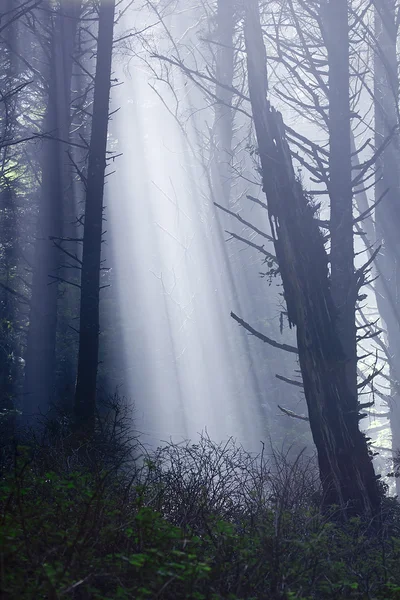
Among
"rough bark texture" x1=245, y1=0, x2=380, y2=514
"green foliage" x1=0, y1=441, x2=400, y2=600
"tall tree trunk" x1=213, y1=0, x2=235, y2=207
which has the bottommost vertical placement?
"green foliage" x1=0, y1=441, x2=400, y2=600

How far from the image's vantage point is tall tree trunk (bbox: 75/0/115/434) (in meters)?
10.8

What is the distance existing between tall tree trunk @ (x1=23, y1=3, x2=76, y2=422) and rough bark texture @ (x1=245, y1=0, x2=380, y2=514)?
28.5 ft

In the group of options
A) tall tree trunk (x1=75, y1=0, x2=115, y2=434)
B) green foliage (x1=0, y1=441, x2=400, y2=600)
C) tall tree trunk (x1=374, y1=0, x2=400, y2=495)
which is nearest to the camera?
green foliage (x1=0, y1=441, x2=400, y2=600)

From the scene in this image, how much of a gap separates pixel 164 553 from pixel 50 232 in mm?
13912

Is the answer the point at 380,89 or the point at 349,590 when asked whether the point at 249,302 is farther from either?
the point at 349,590

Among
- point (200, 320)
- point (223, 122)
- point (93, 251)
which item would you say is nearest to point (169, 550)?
point (93, 251)

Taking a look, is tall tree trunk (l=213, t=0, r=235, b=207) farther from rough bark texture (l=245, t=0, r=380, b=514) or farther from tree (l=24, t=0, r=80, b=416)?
rough bark texture (l=245, t=0, r=380, b=514)

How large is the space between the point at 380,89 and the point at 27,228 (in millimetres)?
11871

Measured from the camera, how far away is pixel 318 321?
7.84m

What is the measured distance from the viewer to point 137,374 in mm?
22125

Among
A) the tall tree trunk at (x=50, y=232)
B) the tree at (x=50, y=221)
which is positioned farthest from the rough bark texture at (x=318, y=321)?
the tall tree trunk at (x=50, y=232)

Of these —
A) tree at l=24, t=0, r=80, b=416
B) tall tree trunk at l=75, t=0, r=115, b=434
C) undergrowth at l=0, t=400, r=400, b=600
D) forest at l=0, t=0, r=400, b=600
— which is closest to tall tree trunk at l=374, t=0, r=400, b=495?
forest at l=0, t=0, r=400, b=600

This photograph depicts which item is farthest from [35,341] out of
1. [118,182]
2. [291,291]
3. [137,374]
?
[118,182]

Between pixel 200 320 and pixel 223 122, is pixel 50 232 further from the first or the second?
pixel 200 320
